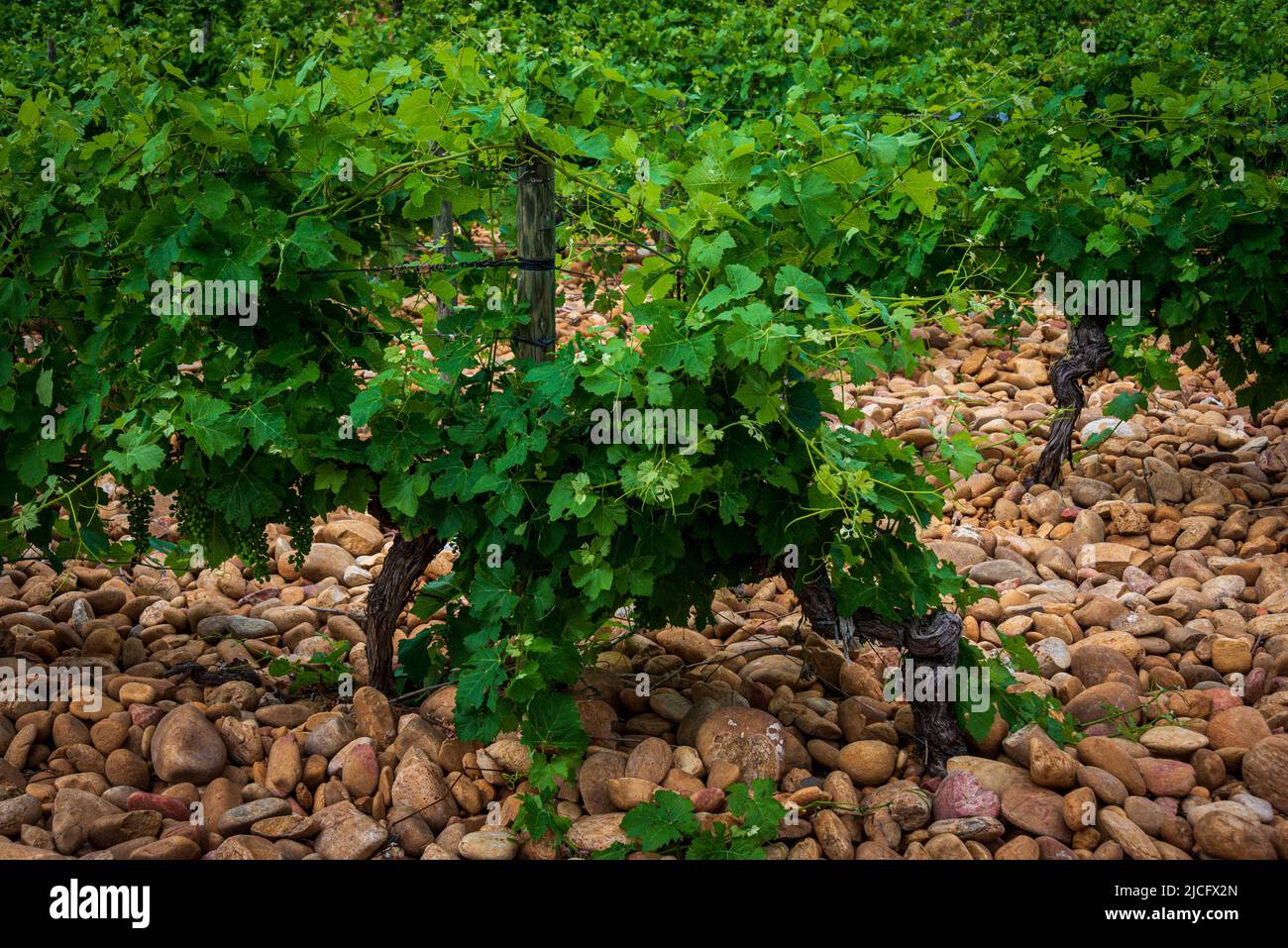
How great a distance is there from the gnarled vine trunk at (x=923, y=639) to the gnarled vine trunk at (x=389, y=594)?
1.08 m

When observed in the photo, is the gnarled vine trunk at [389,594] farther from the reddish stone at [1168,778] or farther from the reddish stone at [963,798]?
the reddish stone at [1168,778]

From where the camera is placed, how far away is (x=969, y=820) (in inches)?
118

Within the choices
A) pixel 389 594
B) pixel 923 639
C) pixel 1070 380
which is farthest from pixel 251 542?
pixel 1070 380

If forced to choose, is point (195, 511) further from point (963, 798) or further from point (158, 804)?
point (963, 798)

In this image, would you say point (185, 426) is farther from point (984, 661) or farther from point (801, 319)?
point (984, 661)

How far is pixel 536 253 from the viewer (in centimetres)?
317

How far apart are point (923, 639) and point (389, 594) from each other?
154 cm

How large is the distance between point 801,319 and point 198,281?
57.9 inches

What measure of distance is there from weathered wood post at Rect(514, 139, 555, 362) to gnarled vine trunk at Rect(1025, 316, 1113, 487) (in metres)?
2.84

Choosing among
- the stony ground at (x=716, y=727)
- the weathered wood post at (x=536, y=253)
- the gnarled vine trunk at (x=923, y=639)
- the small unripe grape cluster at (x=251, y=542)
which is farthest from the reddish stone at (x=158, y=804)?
the gnarled vine trunk at (x=923, y=639)

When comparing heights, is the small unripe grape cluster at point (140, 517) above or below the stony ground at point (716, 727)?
above

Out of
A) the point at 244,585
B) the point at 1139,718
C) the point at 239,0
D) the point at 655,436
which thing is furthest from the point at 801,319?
the point at 239,0

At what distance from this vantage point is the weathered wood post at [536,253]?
3.13 meters

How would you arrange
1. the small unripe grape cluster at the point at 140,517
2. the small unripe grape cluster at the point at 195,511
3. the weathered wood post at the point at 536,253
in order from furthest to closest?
the small unripe grape cluster at the point at 140,517 < the small unripe grape cluster at the point at 195,511 < the weathered wood post at the point at 536,253
